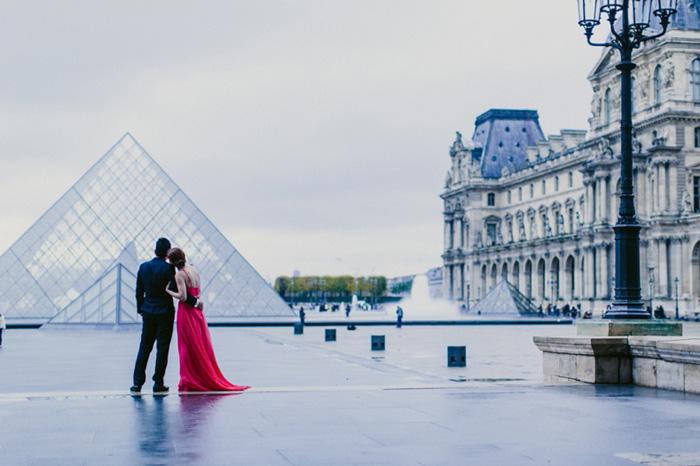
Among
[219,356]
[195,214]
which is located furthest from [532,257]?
[219,356]

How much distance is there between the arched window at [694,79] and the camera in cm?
5385

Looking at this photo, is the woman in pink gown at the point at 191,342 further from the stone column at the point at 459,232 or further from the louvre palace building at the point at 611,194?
the stone column at the point at 459,232

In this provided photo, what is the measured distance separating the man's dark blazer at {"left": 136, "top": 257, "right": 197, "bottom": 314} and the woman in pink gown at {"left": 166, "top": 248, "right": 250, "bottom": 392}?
0.10m

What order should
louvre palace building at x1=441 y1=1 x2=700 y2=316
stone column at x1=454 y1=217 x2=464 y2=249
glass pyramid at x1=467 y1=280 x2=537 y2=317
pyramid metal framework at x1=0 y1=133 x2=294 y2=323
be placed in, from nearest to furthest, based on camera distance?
1. pyramid metal framework at x1=0 y1=133 x2=294 y2=323
2. louvre palace building at x1=441 y1=1 x2=700 y2=316
3. glass pyramid at x1=467 y1=280 x2=537 y2=317
4. stone column at x1=454 y1=217 x2=464 y2=249

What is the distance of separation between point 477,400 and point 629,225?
3513 millimetres

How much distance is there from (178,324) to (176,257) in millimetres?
701

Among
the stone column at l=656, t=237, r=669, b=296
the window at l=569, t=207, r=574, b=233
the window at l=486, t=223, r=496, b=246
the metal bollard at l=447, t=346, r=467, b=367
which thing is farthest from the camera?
the window at l=486, t=223, r=496, b=246

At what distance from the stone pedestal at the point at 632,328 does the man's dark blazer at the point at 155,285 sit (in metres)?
4.64

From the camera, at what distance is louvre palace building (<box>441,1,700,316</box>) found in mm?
53500

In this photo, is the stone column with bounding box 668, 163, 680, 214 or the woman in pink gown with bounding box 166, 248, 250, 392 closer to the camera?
the woman in pink gown with bounding box 166, 248, 250, 392

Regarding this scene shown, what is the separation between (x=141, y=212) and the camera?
4338 cm

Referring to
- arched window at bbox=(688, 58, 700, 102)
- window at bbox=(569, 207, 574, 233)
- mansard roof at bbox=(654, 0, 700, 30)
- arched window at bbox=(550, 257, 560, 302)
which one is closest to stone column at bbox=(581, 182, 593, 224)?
arched window at bbox=(688, 58, 700, 102)

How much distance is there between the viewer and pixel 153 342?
9727 mm

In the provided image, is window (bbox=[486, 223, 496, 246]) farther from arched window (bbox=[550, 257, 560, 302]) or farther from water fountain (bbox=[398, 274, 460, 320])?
arched window (bbox=[550, 257, 560, 302])
